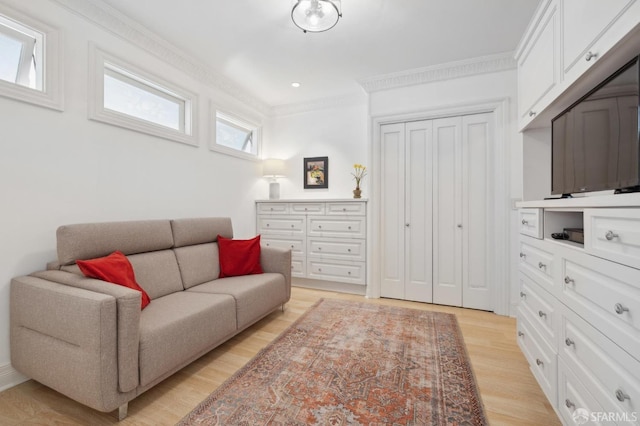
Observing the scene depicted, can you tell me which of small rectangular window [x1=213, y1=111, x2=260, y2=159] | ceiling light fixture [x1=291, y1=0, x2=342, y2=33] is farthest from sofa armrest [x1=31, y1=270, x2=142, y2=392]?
small rectangular window [x1=213, y1=111, x2=260, y2=159]

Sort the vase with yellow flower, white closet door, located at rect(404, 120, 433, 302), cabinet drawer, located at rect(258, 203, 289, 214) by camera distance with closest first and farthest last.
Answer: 1. white closet door, located at rect(404, 120, 433, 302)
2. the vase with yellow flower
3. cabinet drawer, located at rect(258, 203, 289, 214)

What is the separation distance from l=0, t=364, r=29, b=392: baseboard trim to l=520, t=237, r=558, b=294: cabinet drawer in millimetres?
3157

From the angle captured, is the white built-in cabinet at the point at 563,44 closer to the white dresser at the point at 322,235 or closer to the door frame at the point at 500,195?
the door frame at the point at 500,195

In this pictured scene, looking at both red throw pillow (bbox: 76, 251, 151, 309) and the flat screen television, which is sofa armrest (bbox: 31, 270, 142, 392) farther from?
the flat screen television

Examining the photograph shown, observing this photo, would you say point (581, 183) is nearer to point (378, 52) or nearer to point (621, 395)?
point (621, 395)

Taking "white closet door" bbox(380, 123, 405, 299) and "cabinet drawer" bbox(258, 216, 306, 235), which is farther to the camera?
"cabinet drawer" bbox(258, 216, 306, 235)

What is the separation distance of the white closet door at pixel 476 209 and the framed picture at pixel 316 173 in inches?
70.4

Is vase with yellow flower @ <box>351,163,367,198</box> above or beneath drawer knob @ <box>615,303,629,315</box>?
above

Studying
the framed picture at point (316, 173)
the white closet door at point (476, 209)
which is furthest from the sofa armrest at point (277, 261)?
the white closet door at point (476, 209)

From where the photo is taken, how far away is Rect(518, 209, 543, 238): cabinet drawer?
1701 mm

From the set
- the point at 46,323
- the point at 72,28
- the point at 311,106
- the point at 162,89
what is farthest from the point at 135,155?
the point at 311,106

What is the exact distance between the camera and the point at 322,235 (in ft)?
12.1

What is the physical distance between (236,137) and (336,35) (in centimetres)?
198

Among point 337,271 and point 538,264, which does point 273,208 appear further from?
point 538,264
